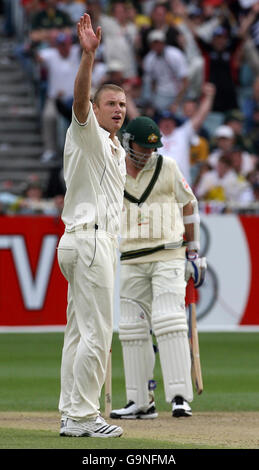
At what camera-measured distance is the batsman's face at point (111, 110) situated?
26.7 feet

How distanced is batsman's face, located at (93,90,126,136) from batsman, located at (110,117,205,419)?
5.48ft

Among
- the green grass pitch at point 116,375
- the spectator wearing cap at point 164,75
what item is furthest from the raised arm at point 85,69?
the spectator wearing cap at point 164,75

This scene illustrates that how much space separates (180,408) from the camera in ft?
31.6

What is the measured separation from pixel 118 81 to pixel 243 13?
487 centimetres

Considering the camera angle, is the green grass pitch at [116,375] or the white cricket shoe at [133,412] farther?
the green grass pitch at [116,375]

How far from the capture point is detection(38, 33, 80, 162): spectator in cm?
2077

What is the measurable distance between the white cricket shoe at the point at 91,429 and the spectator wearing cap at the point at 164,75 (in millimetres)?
13632

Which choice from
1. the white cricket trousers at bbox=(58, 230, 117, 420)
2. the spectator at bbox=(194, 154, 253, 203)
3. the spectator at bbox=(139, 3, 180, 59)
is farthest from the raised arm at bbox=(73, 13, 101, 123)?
the spectator at bbox=(139, 3, 180, 59)

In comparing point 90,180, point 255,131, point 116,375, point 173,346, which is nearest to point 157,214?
point 173,346

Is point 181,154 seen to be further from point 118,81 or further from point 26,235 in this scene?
point 26,235

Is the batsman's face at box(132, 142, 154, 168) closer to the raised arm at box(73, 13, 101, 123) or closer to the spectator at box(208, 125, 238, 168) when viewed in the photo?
the raised arm at box(73, 13, 101, 123)

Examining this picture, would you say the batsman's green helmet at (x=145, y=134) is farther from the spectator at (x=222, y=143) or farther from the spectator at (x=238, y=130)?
the spectator at (x=238, y=130)

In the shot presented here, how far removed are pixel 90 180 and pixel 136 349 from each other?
7.95 feet

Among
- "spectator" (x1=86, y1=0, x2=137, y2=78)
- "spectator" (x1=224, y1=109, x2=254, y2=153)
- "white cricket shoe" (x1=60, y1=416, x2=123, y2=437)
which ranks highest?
"spectator" (x1=86, y1=0, x2=137, y2=78)
